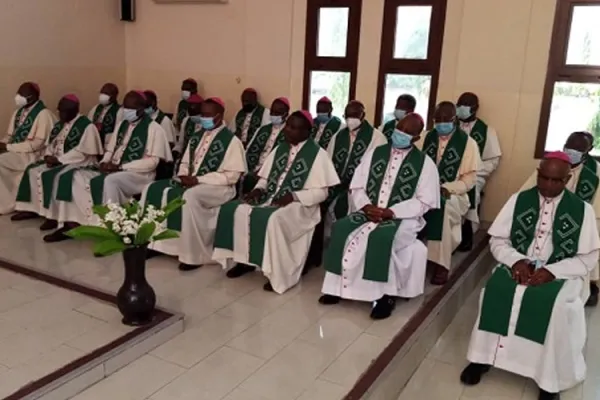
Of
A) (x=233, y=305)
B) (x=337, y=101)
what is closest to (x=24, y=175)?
(x=233, y=305)

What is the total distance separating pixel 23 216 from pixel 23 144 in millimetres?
724

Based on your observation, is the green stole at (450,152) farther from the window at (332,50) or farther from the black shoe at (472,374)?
the black shoe at (472,374)

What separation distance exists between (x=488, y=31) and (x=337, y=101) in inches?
69.6

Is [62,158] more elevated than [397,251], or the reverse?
[62,158]

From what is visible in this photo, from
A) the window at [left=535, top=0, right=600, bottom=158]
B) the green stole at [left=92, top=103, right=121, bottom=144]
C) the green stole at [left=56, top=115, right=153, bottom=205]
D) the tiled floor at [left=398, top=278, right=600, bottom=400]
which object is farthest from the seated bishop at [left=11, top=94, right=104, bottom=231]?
the window at [left=535, top=0, right=600, bottom=158]

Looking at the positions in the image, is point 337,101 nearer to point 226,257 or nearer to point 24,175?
point 226,257

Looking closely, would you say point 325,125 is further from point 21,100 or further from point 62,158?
point 21,100

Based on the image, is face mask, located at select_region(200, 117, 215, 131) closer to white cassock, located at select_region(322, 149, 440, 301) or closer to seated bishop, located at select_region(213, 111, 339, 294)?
seated bishop, located at select_region(213, 111, 339, 294)

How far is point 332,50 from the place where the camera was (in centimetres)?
609

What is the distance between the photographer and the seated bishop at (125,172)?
480cm

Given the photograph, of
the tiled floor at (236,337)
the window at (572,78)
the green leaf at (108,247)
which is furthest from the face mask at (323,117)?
the green leaf at (108,247)

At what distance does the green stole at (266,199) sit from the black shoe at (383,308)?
0.86m

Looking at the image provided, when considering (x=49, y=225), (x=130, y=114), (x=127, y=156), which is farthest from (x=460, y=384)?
(x=49, y=225)

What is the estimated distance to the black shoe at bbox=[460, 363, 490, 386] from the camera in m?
3.01
